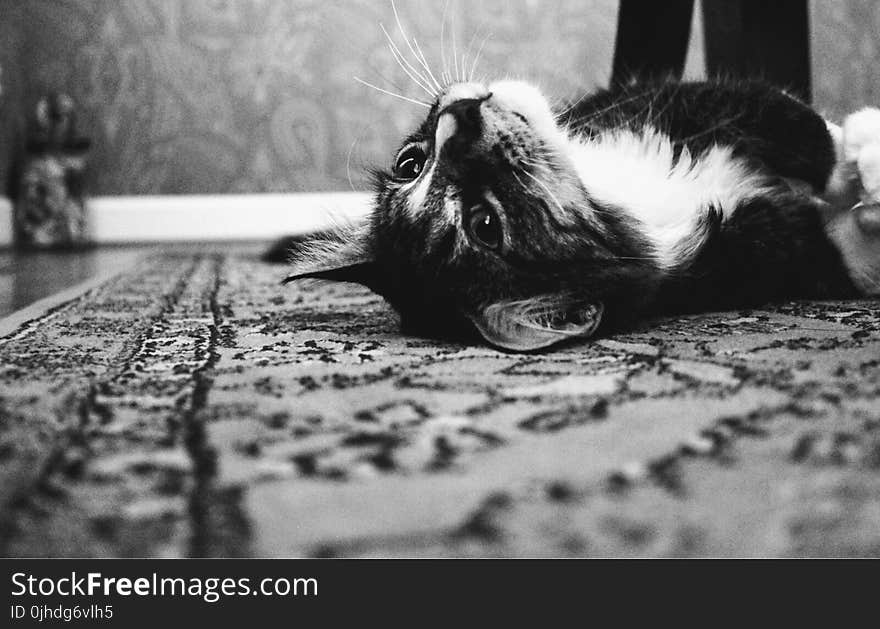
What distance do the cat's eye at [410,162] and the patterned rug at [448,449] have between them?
30 centimetres

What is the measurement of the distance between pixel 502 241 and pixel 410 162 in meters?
0.22

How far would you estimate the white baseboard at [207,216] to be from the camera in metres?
2.90

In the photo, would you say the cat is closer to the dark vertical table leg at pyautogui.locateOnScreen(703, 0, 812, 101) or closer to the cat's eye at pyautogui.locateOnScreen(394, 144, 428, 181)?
the cat's eye at pyautogui.locateOnScreen(394, 144, 428, 181)

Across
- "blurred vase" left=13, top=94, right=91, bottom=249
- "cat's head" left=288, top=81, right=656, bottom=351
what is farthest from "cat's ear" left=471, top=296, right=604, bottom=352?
"blurred vase" left=13, top=94, right=91, bottom=249

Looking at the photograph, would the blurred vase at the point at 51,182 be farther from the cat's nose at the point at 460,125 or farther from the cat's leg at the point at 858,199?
the cat's leg at the point at 858,199

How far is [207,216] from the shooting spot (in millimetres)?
2959

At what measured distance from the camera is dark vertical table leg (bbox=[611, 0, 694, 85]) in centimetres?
166

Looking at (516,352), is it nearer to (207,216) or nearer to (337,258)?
(337,258)

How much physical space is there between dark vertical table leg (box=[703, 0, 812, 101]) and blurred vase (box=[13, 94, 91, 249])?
2.19 metres

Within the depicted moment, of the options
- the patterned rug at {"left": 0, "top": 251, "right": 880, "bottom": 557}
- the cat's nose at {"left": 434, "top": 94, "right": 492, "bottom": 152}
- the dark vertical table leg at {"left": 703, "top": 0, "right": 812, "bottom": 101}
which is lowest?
the patterned rug at {"left": 0, "top": 251, "right": 880, "bottom": 557}

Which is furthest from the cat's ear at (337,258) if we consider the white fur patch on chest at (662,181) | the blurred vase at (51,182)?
the blurred vase at (51,182)

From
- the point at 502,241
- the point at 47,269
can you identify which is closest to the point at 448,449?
the point at 502,241
